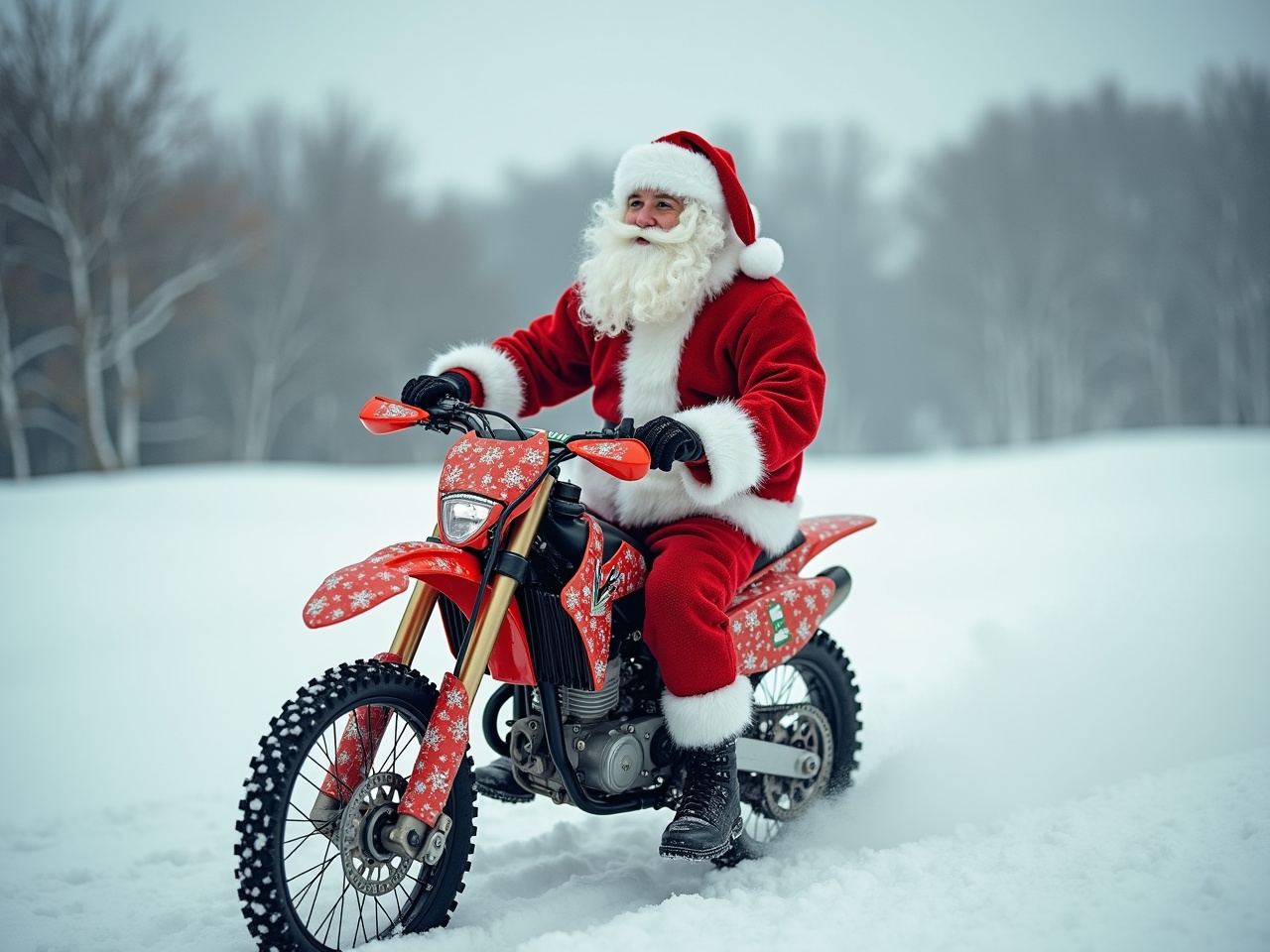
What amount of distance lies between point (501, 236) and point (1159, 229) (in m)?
17.1

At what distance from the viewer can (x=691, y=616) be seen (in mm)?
2805

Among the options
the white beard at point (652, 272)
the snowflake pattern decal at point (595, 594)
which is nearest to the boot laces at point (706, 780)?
the snowflake pattern decal at point (595, 594)

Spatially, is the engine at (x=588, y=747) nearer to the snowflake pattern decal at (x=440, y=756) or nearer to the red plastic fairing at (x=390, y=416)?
the snowflake pattern decal at (x=440, y=756)

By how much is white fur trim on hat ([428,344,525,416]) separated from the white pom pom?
87 centimetres

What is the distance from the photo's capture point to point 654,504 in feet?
10.3

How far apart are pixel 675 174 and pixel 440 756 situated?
6.23ft

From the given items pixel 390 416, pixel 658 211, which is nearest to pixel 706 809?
pixel 390 416

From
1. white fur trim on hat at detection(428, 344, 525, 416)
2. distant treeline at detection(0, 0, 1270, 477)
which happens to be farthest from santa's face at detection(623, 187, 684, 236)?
distant treeline at detection(0, 0, 1270, 477)

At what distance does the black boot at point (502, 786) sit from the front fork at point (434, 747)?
20.9 inches

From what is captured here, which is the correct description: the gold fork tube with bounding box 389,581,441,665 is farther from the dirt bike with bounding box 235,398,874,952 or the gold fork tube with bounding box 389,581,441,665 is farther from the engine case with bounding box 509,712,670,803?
the engine case with bounding box 509,712,670,803

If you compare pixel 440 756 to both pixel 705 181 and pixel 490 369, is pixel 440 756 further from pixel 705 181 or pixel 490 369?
pixel 705 181

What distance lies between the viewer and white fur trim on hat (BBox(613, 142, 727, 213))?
10.9ft

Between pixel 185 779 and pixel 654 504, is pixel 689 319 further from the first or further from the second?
pixel 185 779

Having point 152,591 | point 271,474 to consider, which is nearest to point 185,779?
point 152,591
